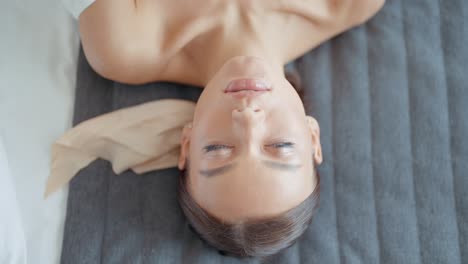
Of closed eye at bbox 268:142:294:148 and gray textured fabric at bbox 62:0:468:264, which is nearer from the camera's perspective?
closed eye at bbox 268:142:294:148

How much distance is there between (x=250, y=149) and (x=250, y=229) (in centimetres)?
14

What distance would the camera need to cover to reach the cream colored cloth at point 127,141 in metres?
0.96

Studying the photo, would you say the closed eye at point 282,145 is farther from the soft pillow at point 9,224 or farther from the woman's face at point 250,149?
the soft pillow at point 9,224

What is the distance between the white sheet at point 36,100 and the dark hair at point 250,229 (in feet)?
0.89

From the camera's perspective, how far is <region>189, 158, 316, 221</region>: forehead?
78cm

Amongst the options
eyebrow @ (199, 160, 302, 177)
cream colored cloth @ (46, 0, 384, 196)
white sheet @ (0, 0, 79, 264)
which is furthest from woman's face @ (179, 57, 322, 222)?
white sheet @ (0, 0, 79, 264)

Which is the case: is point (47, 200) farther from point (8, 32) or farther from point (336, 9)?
point (336, 9)

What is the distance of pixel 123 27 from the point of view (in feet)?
3.10

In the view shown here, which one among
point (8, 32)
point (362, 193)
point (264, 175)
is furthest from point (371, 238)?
point (8, 32)

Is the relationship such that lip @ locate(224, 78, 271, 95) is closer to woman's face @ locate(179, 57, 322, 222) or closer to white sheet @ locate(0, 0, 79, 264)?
woman's face @ locate(179, 57, 322, 222)

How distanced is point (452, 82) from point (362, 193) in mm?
319

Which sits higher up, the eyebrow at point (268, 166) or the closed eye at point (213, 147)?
the closed eye at point (213, 147)

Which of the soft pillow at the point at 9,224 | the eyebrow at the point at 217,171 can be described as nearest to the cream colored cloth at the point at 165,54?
the soft pillow at the point at 9,224

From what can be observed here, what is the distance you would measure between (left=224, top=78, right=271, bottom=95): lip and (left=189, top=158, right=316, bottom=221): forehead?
0.13 meters
